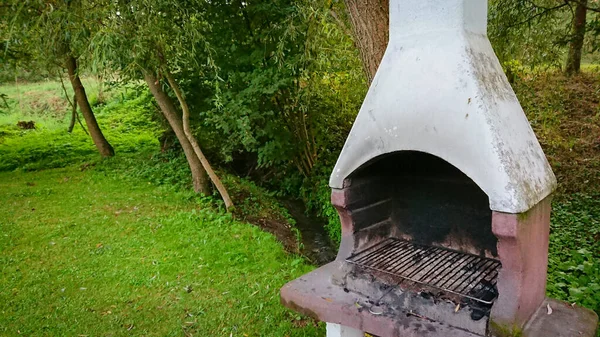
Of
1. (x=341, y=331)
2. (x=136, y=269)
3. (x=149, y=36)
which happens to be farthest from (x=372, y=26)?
(x=136, y=269)

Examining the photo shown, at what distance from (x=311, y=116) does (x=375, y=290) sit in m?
5.67

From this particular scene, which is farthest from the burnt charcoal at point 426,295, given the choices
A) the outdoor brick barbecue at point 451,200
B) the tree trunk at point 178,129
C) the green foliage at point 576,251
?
the tree trunk at point 178,129

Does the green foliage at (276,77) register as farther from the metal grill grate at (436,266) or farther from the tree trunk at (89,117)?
the tree trunk at (89,117)

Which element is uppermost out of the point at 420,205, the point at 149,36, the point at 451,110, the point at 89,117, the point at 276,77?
the point at 149,36

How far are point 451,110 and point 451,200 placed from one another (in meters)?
1.00

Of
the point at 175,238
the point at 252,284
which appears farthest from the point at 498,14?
the point at 175,238

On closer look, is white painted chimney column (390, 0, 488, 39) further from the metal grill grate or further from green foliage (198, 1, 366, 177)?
green foliage (198, 1, 366, 177)

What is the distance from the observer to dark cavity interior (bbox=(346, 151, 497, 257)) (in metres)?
2.63

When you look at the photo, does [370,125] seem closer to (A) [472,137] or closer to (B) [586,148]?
(A) [472,137]

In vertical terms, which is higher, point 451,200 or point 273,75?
point 273,75

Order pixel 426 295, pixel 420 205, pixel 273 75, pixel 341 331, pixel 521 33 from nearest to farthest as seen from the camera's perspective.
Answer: pixel 426 295 < pixel 341 331 < pixel 420 205 < pixel 521 33 < pixel 273 75

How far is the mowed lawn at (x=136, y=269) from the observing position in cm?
337

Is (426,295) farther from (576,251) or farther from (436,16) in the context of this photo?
(576,251)

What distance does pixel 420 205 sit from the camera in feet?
9.54
